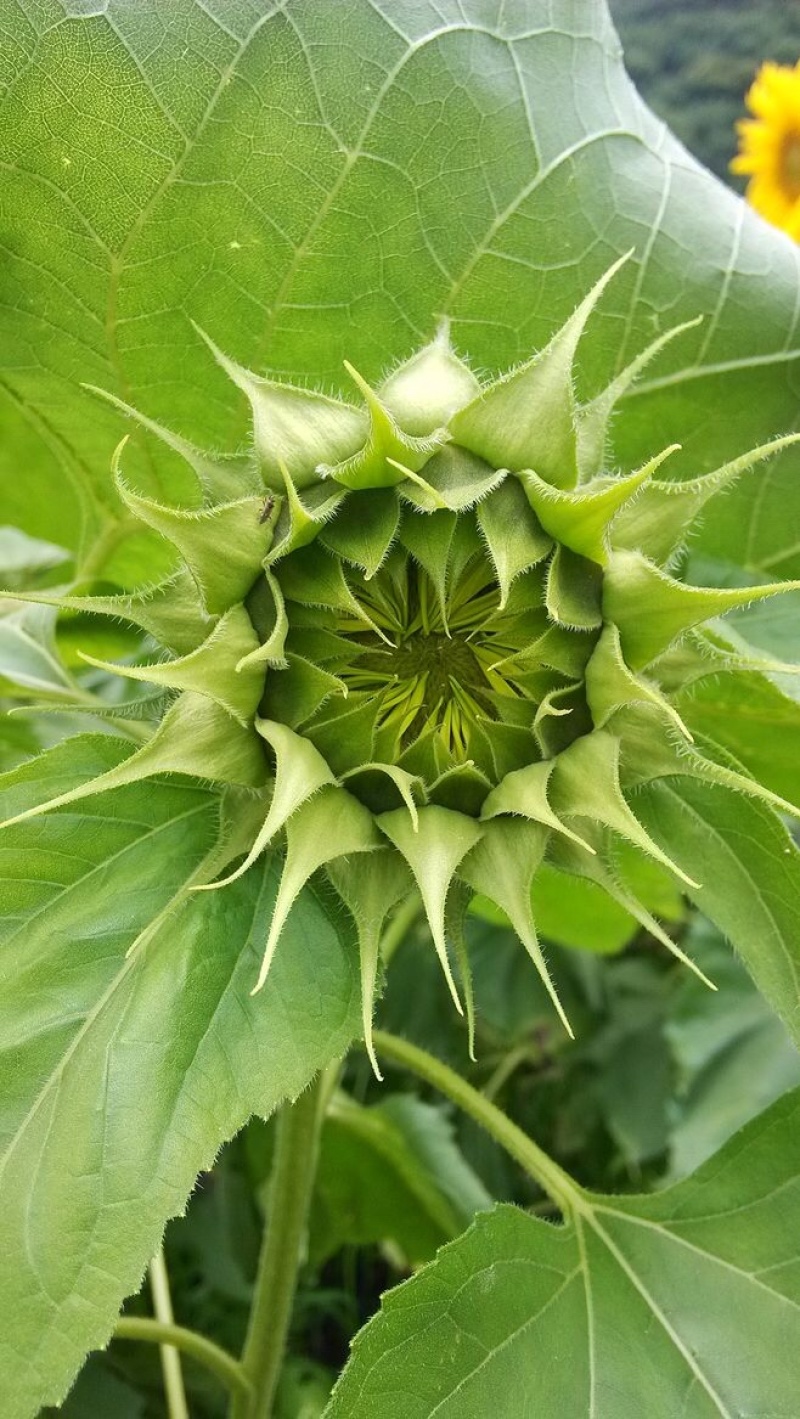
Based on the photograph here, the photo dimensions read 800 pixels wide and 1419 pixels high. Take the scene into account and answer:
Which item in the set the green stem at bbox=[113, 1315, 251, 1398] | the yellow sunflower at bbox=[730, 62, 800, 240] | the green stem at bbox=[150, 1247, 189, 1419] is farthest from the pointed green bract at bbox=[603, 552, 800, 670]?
the yellow sunflower at bbox=[730, 62, 800, 240]

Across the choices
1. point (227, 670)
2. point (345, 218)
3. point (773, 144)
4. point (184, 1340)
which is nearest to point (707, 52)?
point (773, 144)

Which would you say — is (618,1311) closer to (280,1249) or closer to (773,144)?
(280,1249)

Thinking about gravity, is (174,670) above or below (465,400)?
below

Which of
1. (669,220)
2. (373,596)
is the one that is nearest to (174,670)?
(373,596)

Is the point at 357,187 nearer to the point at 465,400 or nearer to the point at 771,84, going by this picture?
the point at 465,400

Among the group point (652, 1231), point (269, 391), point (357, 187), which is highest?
point (357, 187)

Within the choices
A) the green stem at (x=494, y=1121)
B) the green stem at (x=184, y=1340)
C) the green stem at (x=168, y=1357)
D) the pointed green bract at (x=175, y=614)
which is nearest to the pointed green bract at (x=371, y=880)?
the pointed green bract at (x=175, y=614)
